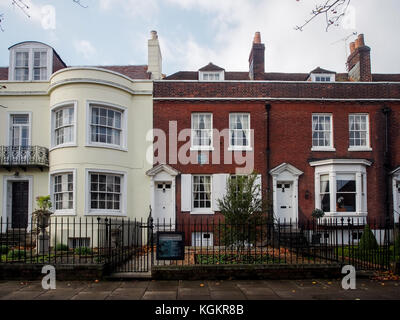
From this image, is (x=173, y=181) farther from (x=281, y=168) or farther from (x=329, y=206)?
(x=329, y=206)

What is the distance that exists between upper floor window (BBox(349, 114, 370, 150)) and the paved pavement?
1041 centimetres

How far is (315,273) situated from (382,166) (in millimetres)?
10674

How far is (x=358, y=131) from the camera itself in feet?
65.2

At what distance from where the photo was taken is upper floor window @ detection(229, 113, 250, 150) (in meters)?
19.5

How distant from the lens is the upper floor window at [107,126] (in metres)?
18.2

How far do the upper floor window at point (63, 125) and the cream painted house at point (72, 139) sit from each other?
0.05 metres

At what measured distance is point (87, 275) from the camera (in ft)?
35.6

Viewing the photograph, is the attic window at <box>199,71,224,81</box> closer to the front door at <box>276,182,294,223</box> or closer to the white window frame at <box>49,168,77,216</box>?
the front door at <box>276,182,294,223</box>

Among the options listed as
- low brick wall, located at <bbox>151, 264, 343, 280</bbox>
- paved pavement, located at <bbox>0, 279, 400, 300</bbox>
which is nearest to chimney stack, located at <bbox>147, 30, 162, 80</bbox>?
low brick wall, located at <bbox>151, 264, 343, 280</bbox>

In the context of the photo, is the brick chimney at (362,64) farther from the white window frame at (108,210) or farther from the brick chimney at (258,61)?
the white window frame at (108,210)

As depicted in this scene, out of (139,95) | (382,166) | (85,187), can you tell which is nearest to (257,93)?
(139,95)

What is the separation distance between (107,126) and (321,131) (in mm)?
10617

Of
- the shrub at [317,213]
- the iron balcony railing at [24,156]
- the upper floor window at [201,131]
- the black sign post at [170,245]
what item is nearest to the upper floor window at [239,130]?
the upper floor window at [201,131]

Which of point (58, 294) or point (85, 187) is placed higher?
point (85, 187)
